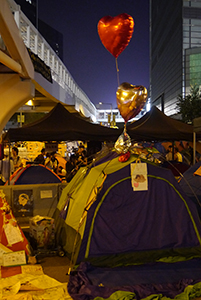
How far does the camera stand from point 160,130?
977 cm

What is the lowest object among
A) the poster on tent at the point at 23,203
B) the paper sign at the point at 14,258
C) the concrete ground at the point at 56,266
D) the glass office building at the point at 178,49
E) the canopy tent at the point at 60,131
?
the concrete ground at the point at 56,266

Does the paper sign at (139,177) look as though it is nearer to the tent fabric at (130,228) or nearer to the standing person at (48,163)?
the tent fabric at (130,228)

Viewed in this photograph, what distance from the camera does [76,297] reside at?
4.05 m

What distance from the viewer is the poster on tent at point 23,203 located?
6.69 metres

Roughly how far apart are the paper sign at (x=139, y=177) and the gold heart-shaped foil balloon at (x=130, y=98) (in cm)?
94

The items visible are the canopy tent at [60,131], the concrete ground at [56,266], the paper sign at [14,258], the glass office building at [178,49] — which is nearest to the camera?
the concrete ground at [56,266]

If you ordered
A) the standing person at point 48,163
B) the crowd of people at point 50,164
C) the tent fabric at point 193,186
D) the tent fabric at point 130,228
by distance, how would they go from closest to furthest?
the tent fabric at point 130,228
the tent fabric at point 193,186
the crowd of people at point 50,164
the standing person at point 48,163

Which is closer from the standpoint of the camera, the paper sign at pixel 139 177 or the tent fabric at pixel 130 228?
the tent fabric at pixel 130 228

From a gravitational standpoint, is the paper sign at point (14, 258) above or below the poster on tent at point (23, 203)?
below

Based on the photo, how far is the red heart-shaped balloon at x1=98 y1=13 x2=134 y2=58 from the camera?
18.7ft

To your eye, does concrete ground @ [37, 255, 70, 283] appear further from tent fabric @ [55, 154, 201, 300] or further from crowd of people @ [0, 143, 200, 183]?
crowd of people @ [0, 143, 200, 183]

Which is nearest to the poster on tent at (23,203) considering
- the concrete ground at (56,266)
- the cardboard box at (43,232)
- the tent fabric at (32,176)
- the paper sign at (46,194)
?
the paper sign at (46,194)

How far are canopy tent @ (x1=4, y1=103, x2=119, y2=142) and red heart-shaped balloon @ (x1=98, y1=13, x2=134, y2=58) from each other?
3.55 metres

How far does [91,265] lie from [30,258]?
1.13m
